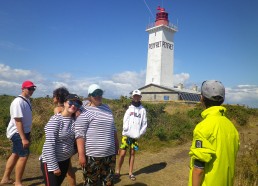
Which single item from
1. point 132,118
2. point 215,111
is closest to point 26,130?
point 132,118

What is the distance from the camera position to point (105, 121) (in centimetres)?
335

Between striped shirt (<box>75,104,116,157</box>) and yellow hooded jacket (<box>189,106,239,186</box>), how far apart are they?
1468 millimetres

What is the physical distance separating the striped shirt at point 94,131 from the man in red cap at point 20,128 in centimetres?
157

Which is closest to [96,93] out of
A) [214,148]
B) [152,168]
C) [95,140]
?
[95,140]

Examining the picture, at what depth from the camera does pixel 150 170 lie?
248 inches

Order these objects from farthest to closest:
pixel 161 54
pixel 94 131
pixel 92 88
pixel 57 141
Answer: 1. pixel 161 54
2. pixel 92 88
3. pixel 94 131
4. pixel 57 141

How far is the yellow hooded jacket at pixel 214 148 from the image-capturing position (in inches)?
80.1

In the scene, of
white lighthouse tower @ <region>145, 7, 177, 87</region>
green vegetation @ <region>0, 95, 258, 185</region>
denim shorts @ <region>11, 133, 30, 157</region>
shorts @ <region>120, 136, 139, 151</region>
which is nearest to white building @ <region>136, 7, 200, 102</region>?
white lighthouse tower @ <region>145, 7, 177, 87</region>

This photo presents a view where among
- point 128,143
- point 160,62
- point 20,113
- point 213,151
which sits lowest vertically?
point 128,143

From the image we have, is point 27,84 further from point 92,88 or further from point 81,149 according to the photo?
point 81,149

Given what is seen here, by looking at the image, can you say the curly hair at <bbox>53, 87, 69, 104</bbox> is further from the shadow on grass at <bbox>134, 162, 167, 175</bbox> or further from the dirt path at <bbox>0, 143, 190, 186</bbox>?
the shadow on grass at <bbox>134, 162, 167, 175</bbox>

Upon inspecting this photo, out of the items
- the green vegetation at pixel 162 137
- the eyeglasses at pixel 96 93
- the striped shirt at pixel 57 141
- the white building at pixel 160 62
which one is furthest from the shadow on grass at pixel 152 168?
the white building at pixel 160 62

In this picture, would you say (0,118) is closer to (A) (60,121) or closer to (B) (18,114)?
(B) (18,114)

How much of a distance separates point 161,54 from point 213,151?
37175mm
